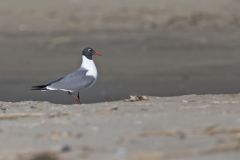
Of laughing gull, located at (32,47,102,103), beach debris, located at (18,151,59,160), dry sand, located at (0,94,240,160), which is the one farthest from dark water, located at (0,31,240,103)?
beach debris, located at (18,151,59,160)

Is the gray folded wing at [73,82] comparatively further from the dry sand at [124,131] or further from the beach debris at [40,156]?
the beach debris at [40,156]

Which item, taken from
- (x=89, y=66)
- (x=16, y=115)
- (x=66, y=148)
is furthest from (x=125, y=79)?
(x=66, y=148)

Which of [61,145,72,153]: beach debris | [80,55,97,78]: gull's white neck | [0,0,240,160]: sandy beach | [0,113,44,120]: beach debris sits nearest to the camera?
[61,145,72,153]: beach debris

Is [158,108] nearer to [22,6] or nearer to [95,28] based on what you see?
[95,28]

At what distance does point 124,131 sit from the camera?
367 inches

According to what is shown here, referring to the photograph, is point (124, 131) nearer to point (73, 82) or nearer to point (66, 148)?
point (66, 148)

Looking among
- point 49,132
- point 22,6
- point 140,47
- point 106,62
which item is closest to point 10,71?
point 106,62

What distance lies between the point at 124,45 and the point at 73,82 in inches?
328

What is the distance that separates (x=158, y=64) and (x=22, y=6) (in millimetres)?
Result: 7379

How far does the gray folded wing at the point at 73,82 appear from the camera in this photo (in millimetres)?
13938

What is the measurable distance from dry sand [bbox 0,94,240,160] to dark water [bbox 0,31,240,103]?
15.7 ft

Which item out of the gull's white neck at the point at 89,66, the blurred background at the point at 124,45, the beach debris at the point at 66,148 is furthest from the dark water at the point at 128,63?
the beach debris at the point at 66,148

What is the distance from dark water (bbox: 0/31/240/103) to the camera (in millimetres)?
16938

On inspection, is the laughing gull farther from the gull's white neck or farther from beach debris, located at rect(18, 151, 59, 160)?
beach debris, located at rect(18, 151, 59, 160)
